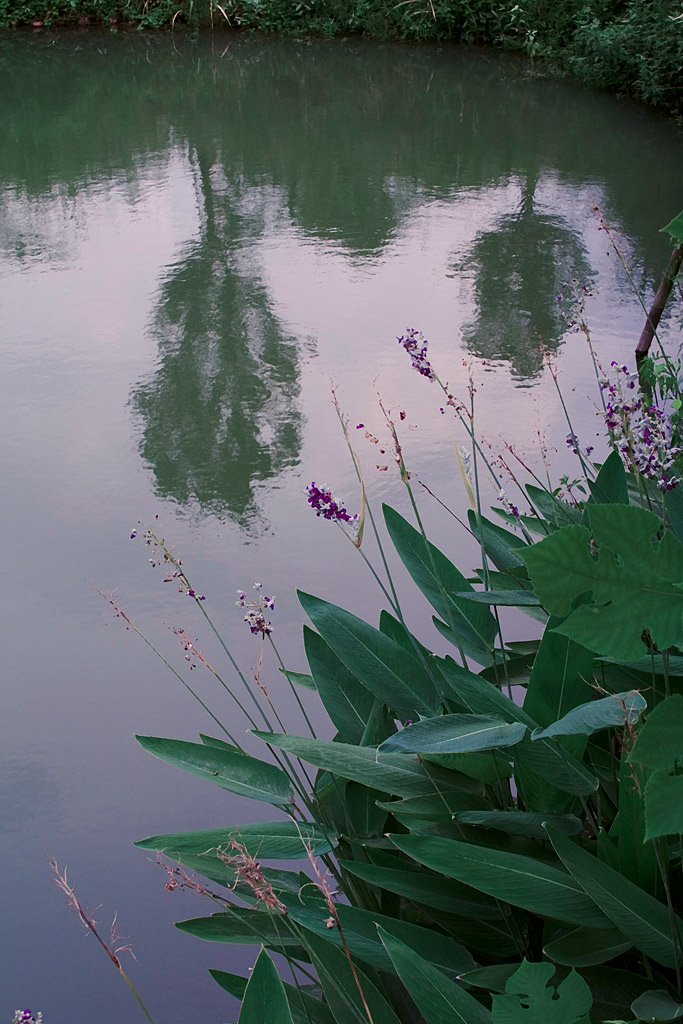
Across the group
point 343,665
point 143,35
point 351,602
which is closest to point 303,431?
point 351,602

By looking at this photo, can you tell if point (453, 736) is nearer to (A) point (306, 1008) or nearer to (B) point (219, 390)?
(A) point (306, 1008)

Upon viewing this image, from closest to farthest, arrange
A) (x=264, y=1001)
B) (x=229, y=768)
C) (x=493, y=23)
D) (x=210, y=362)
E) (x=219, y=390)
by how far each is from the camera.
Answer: (x=264, y=1001), (x=229, y=768), (x=219, y=390), (x=210, y=362), (x=493, y=23)

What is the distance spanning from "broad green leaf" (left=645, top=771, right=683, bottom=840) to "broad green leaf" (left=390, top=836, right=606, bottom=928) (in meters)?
0.38

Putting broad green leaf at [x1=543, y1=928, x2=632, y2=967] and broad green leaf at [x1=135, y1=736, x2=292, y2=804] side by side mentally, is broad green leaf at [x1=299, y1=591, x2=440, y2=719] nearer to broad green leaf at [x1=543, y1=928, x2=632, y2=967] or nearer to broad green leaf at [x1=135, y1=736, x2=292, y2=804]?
broad green leaf at [x1=135, y1=736, x2=292, y2=804]

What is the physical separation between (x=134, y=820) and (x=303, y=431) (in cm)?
158

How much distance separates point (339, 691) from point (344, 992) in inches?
16.0

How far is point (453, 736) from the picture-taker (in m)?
0.89

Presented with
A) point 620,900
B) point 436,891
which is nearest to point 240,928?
point 436,891

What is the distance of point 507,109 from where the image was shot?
22.5ft

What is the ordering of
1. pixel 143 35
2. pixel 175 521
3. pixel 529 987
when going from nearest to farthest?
pixel 529 987, pixel 175 521, pixel 143 35

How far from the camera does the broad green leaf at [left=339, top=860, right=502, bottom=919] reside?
102 centimetres

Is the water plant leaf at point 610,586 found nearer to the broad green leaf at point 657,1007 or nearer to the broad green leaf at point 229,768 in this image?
the broad green leaf at point 657,1007

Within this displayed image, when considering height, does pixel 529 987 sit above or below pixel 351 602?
above

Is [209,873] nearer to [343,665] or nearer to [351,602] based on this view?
[343,665]
